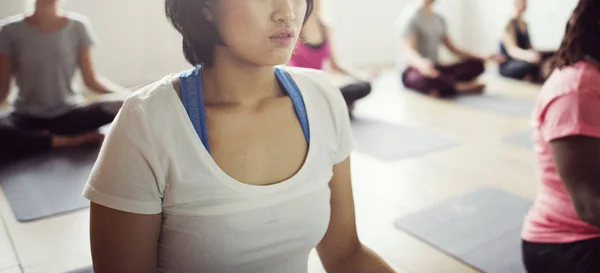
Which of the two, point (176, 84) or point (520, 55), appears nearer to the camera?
point (176, 84)

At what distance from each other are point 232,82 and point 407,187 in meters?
1.71

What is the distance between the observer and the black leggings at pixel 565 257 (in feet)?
4.13

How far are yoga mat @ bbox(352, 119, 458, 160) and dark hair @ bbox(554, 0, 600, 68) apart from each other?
1.54 meters

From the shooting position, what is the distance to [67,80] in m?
2.96

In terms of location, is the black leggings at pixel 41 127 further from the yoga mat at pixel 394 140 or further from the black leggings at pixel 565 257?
the black leggings at pixel 565 257

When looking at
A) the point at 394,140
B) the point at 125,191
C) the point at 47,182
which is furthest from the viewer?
the point at 394,140

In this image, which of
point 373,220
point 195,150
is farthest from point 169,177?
→ point 373,220

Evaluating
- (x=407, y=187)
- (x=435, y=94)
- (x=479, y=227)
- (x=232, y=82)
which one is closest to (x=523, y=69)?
(x=435, y=94)

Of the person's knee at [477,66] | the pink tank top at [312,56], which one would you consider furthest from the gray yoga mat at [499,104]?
the pink tank top at [312,56]

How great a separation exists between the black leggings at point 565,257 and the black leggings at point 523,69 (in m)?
3.60

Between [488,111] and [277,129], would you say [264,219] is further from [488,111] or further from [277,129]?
[488,111]

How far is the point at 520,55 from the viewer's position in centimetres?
460

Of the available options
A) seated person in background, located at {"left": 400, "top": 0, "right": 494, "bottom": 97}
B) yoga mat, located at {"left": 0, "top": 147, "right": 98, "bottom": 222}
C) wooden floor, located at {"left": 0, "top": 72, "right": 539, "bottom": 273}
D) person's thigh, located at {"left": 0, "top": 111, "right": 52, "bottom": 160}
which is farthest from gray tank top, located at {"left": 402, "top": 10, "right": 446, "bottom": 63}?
person's thigh, located at {"left": 0, "top": 111, "right": 52, "bottom": 160}

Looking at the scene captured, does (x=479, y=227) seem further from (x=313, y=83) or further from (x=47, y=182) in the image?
(x=47, y=182)
